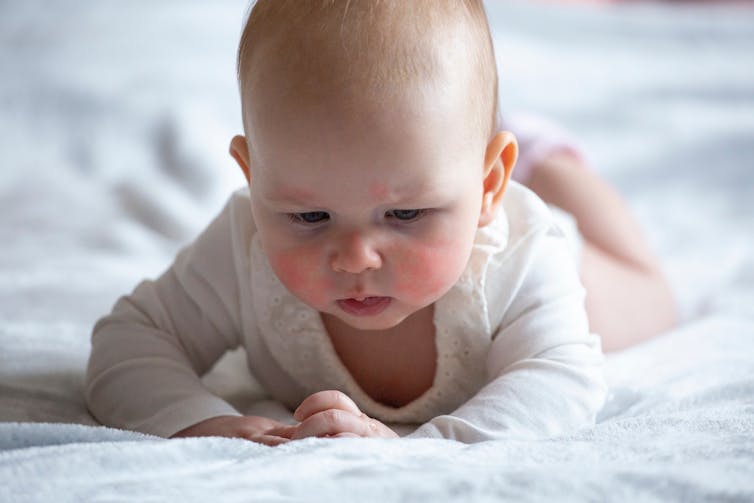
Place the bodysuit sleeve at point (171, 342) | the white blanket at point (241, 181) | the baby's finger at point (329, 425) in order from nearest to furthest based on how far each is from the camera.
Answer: the white blanket at point (241, 181) < the baby's finger at point (329, 425) < the bodysuit sleeve at point (171, 342)

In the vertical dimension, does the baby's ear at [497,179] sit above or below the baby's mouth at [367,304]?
above

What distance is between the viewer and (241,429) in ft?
2.97

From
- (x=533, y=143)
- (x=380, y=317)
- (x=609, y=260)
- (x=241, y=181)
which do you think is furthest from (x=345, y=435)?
(x=241, y=181)

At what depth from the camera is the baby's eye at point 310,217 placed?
89 cm

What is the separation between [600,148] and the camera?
2010mm

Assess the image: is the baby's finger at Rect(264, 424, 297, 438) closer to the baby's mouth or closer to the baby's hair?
the baby's mouth

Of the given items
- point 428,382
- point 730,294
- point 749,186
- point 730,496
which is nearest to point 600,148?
point 749,186

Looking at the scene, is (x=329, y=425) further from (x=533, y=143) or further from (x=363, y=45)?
(x=533, y=143)

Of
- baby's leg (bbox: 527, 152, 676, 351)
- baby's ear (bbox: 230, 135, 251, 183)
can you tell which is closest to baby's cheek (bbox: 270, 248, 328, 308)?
baby's ear (bbox: 230, 135, 251, 183)

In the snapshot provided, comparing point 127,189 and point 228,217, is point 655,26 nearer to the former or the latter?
point 127,189

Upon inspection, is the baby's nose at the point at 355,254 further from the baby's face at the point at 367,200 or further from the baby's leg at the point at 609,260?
the baby's leg at the point at 609,260

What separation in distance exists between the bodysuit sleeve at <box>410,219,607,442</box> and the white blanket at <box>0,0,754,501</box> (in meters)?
0.04

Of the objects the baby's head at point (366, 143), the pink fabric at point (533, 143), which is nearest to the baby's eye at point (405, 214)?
the baby's head at point (366, 143)

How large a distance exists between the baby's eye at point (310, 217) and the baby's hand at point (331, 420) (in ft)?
0.48
